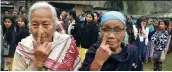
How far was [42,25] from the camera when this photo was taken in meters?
2.35

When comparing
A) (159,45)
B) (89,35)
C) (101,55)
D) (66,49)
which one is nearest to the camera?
(101,55)

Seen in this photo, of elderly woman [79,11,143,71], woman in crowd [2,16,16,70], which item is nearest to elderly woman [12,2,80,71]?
elderly woman [79,11,143,71]

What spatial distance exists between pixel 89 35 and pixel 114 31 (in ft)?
19.7

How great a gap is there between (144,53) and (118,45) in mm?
9015

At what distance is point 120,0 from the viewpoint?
26.5 metres

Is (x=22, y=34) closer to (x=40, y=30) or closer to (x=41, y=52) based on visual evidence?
(x=40, y=30)

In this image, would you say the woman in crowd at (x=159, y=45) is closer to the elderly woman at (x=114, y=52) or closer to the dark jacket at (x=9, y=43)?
the dark jacket at (x=9, y=43)

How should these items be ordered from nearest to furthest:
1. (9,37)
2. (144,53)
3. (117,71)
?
(117,71)
(9,37)
(144,53)

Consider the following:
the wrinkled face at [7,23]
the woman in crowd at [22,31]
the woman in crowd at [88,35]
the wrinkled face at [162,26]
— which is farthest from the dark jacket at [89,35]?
the wrinkled face at [7,23]

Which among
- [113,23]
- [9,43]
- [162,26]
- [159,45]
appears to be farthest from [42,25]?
[162,26]

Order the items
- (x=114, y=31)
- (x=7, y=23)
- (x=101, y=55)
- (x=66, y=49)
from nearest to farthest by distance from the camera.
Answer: (x=101, y=55) → (x=114, y=31) → (x=66, y=49) → (x=7, y=23)

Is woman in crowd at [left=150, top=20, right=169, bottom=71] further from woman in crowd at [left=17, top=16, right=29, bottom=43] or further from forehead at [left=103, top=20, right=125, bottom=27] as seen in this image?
forehead at [left=103, top=20, right=125, bottom=27]

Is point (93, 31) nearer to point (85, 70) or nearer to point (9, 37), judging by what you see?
point (9, 37)

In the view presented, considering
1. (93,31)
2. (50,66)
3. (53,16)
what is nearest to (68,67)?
(50,66)
